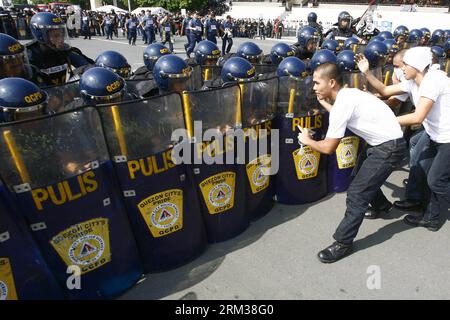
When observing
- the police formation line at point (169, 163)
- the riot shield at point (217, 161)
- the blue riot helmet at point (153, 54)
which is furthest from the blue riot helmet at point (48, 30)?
the riot shield at point (217, 161)

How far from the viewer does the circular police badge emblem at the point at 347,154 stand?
405 cm

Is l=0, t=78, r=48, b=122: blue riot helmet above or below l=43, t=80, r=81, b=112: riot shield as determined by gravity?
above

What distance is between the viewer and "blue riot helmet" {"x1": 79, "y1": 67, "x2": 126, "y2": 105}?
9.23 ft

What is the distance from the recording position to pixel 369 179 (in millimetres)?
2873

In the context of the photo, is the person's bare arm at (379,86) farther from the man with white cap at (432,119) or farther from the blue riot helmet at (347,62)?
the blue riot helmet at (347,62)

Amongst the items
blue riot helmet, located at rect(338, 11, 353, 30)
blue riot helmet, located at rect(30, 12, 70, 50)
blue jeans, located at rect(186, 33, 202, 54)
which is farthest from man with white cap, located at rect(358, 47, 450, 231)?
blue jeans, located at rect(186, 33, 202, 54)

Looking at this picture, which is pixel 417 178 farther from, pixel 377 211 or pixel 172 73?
pixel 172 73

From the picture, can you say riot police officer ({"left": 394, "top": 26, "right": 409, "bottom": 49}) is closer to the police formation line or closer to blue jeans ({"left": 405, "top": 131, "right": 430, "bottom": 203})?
the police formation line

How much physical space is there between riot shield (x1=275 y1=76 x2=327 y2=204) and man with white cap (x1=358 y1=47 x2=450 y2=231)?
2.33 ft

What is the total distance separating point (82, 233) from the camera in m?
2.35

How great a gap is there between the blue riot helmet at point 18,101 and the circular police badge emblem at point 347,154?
3246 millimetres

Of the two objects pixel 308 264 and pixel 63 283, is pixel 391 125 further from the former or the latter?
pixel 63 283
